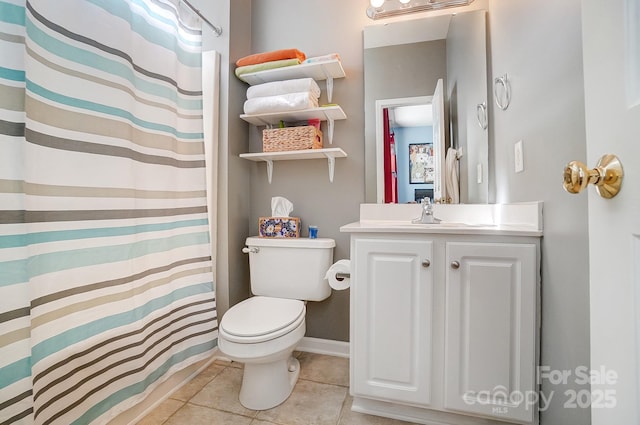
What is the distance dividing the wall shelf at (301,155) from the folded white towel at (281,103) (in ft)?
0.79

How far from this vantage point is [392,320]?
1182 millimetres

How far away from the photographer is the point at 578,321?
2.64 feet

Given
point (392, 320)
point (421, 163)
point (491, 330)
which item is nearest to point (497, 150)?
point (421, 163)

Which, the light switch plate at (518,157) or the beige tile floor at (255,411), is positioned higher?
the light switch plate at (518,157)

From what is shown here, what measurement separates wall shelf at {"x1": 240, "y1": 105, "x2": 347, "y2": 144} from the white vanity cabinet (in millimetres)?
810

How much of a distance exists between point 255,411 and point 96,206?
1101 mm

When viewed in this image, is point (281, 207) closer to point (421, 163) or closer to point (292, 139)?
point (292, 139)

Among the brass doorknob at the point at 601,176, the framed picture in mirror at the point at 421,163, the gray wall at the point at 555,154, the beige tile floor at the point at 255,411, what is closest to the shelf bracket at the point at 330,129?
the framed picture in mirror at the point at 421,163

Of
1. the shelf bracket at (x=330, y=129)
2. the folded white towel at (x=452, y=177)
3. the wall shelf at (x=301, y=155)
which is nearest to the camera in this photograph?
the folded white towel at (x=452, y=177)

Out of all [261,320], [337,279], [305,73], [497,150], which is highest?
[305,73]

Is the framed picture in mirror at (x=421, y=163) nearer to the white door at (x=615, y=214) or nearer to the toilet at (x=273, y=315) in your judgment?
the toilet at (x=273, y=315)

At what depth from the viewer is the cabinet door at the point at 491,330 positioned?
1.05 metres

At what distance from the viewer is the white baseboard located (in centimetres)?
185

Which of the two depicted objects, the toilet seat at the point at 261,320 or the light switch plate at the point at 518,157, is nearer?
the light switch plate at the point at 518,157
